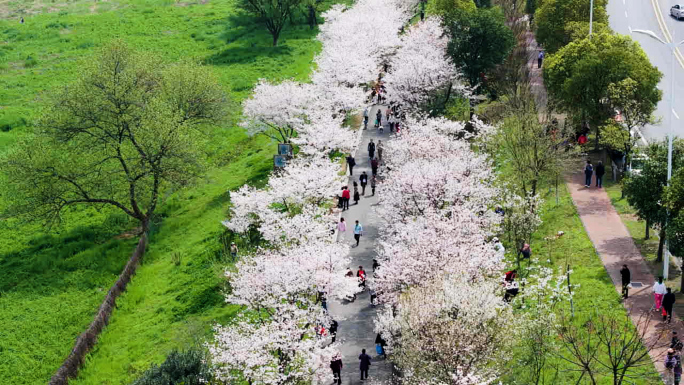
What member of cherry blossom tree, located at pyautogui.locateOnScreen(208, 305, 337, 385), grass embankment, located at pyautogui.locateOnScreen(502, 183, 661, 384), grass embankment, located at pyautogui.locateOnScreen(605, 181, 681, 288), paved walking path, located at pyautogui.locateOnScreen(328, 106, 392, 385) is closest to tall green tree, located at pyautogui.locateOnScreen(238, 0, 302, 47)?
paved walking path, located at pyautogui.locateOnScreen(328, 106, 392, 385)

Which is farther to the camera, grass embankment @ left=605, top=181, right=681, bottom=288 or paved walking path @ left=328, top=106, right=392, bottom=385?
grass embankment @ left=605, top=181, right=681, bottom=288

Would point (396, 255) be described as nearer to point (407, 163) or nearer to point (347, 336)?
point (347, 336)

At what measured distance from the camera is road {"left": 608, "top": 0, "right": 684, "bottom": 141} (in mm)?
57625

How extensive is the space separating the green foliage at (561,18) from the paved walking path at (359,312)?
2291 centimetres

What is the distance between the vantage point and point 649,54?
6994 centimetres

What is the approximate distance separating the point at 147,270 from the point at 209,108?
18.7m

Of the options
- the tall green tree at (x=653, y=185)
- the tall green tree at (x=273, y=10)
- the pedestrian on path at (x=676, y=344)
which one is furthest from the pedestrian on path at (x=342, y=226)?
the tall green tree at (x=273, y=10)

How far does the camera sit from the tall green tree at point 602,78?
5084cm

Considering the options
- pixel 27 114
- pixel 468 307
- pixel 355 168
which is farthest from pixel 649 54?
pixel 27 114

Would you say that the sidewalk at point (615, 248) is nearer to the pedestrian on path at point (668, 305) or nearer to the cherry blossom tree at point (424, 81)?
the pedestrian on path at point (668, 305)

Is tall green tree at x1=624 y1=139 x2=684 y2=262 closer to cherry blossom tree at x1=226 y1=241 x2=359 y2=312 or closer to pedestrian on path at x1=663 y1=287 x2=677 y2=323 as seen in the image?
pedestrian on path at x1=663 y1=287 x2=677 y2=323

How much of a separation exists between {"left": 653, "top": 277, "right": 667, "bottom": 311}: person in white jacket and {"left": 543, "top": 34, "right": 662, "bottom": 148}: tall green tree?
1686 cm

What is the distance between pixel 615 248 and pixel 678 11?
145 feet

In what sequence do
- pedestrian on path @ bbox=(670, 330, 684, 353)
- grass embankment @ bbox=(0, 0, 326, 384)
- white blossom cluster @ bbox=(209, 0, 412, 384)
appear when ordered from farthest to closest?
grass embankment @ bbox=(0, 0, 326, 384) < white blossom cluster @ bbox=(209, 0, 412, 384) < pedestrian on path @ bbox=(670, 330, 684, 353)
